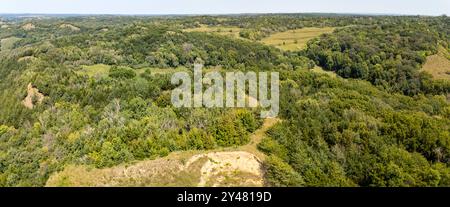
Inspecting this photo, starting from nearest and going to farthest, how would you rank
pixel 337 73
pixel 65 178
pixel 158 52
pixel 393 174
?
pixel 65 178
pixel 393 174
pixel 158 52
pixel 337 73

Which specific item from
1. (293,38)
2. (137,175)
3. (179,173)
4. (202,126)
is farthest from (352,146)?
(293,38)

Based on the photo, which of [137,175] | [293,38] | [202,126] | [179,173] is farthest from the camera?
[293,38]


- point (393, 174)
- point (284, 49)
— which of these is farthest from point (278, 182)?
point (284, 49)

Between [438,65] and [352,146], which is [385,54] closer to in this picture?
[438,65]

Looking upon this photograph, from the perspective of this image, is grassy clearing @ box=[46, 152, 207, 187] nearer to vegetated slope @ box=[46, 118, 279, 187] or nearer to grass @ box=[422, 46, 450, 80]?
vegetated slope @ box=[46, 118, 279, 187]
